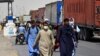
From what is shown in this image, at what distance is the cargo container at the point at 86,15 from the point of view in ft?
118

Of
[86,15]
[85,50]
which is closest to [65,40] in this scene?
[85,50]

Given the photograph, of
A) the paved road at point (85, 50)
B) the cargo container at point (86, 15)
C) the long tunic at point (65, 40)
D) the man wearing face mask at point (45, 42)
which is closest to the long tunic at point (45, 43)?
the man wearing face mask at point (45, 42)

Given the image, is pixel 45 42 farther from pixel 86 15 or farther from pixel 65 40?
pixel 86 15

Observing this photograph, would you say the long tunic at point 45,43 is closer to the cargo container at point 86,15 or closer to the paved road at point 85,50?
the paved road at point 85,50

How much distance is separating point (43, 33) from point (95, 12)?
70.2 feet

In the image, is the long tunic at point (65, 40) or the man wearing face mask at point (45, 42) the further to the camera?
the long tunic at point (65, 40)

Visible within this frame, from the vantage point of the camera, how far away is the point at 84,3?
39.6 metres

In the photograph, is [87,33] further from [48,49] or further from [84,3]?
[48,49]

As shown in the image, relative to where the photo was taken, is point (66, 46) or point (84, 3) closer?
point (66, 46)

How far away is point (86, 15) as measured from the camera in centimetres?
3859

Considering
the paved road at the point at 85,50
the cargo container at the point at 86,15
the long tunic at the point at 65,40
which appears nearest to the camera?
the long tunic at the point at 65,40

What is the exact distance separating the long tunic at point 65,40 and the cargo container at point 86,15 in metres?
21.1

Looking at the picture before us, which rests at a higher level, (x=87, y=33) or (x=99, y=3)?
(x=99, y=3)

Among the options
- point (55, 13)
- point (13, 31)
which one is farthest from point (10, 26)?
point (55, 13)
